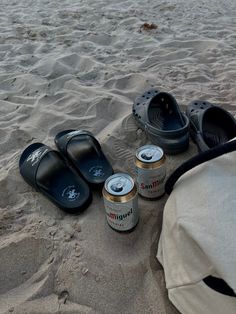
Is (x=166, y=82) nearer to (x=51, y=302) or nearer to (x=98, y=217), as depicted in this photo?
(x=98, y=217)

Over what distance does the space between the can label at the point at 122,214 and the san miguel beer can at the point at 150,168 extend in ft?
0.41

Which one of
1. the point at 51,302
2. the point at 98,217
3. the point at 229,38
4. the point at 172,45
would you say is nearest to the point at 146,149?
the point at 98,217

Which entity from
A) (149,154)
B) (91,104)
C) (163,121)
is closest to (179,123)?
(163,121)

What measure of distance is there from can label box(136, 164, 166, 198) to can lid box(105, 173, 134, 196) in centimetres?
10

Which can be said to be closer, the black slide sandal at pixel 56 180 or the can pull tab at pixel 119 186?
the can pull tab at pixel 119 186

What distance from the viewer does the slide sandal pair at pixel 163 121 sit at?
64.7 inches

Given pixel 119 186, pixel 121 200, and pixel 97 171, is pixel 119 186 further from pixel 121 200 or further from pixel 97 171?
pixel 97 171

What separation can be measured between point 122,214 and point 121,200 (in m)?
0.08

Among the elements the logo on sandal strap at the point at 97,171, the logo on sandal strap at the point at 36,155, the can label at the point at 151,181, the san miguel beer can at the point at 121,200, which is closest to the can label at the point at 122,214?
the san miguel beer can at the point at 121,200

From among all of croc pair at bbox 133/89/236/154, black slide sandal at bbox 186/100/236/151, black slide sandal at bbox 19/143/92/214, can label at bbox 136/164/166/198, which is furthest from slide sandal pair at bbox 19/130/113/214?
black slide sandal at bbox 186/100/236/151

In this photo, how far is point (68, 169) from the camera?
5.14ft

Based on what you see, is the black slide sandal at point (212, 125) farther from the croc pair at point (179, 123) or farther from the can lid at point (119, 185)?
the can lid at point (119, 185)

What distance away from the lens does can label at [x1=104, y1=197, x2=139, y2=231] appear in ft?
4.03

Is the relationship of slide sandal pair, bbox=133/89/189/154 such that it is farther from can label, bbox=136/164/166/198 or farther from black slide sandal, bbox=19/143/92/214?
black slide sandal, bbox=19/143/92/214
